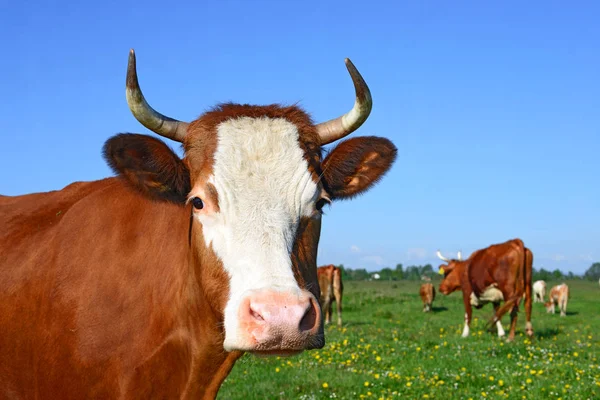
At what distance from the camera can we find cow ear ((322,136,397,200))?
495 cm

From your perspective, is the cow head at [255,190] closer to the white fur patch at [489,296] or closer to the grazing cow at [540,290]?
the white fur patch at [489,296]

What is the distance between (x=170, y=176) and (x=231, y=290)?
1171 mm

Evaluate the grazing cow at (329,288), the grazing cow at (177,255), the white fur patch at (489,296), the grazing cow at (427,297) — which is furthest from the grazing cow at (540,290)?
the grazing cow at (177,255)

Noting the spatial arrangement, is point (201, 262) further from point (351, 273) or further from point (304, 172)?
point (351, 273)

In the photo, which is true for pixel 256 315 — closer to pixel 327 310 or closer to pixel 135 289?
pixel 135 289

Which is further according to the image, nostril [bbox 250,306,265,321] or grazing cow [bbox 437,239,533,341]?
grazing cow [bbox 437,239,533,341]

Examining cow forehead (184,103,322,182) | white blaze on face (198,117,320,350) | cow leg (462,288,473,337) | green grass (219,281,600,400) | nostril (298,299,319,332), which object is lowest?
green grass (219,281,600,400)

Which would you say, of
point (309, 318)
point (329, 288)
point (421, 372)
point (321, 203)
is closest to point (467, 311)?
point (329, 288)

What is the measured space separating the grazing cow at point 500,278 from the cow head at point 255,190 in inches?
547

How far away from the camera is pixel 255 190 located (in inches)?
158

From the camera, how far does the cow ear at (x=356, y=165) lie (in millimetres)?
4953

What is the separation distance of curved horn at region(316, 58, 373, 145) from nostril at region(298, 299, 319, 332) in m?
1.61

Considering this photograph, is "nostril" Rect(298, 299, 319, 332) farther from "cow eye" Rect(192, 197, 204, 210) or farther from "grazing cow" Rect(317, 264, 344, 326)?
"grazing cow" Rect(317, 264, 344, 326)

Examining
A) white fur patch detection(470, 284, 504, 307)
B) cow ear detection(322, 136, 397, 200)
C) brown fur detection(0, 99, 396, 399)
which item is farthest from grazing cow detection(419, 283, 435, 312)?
brown fur detection(0, 99, 396, 399)
